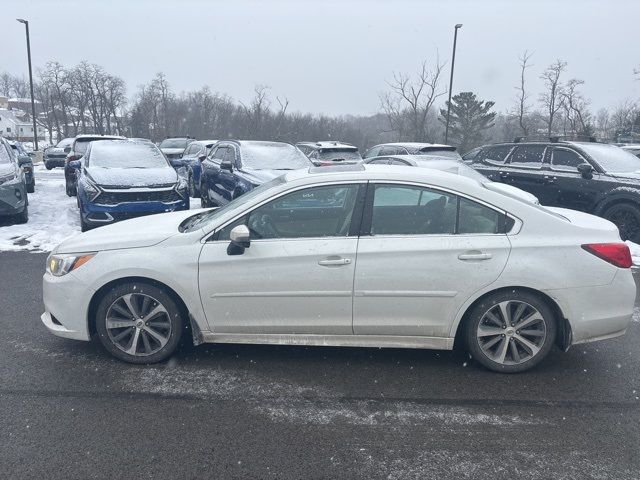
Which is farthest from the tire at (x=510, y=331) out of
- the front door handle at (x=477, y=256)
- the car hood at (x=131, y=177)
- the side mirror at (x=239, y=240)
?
the car hood at (x=131, y=177)

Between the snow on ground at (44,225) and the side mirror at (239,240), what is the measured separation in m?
5.37

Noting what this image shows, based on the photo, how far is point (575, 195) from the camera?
9.38m

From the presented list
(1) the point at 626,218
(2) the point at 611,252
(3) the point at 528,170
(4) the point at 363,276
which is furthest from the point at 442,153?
(4) the point at 363,276

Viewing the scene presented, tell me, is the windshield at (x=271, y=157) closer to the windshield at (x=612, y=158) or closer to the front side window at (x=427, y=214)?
the windshield at (x=612, y=158)

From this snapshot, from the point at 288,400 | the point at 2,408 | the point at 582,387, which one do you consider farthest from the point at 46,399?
the point at 582,387

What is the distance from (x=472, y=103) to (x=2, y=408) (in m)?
45.8

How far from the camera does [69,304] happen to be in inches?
159

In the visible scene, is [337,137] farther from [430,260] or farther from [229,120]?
[430,260]

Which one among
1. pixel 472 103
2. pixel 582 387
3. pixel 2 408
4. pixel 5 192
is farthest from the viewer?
pixel 472 103

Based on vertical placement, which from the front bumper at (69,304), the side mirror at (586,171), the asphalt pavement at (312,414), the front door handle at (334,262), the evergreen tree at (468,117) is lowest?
the asphalt pavement at (312,414)

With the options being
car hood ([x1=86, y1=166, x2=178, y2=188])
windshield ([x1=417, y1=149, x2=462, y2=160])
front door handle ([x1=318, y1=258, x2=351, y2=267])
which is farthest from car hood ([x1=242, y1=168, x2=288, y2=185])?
front door handle ([x1=318, y1=258, x2=351, y2=267])

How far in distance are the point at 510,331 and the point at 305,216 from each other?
178 centimetres

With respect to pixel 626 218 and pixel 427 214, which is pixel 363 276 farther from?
pixel 626 218

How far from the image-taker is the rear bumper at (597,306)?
152 inches
